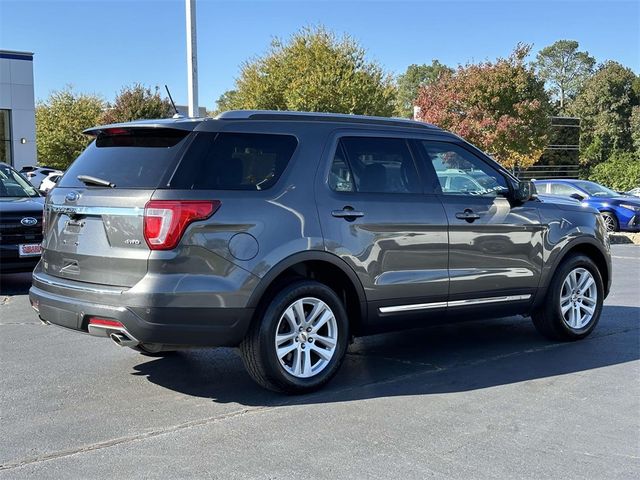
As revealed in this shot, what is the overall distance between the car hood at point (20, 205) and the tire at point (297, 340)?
224 inches

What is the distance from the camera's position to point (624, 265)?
41.7 ft

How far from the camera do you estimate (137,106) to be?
127ft

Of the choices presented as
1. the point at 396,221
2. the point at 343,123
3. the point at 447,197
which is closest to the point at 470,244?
the point at 447,197

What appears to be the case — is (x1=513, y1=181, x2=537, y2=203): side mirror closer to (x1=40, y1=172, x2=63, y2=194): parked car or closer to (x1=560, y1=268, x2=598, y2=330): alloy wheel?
(x1=560, y1=268, x2=598, y2=330): alloy wheel

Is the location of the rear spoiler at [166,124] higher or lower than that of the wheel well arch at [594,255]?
higher

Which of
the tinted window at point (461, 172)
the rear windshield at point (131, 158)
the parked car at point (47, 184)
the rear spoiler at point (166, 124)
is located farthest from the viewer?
the parked car at point (47, 184)

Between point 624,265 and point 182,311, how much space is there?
10448mm

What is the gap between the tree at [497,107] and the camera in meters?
26.3

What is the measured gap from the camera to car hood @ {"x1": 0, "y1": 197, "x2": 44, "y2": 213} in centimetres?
924

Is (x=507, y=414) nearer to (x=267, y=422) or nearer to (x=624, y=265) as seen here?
(x=267, y=422)

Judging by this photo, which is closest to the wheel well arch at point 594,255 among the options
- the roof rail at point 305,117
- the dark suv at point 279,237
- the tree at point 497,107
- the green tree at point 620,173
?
the dark suv at point 279,237

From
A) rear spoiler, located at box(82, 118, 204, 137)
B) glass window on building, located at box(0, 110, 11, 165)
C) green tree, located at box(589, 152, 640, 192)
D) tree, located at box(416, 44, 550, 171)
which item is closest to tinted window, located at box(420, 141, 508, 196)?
rear spoiler, located at box(82, 118, 204, 137)

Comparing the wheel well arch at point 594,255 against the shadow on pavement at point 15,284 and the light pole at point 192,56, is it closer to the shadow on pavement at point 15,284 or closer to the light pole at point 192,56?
the shadow on pavement at point 15,284

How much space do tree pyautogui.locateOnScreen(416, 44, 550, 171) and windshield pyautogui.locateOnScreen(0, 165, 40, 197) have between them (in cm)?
1874
